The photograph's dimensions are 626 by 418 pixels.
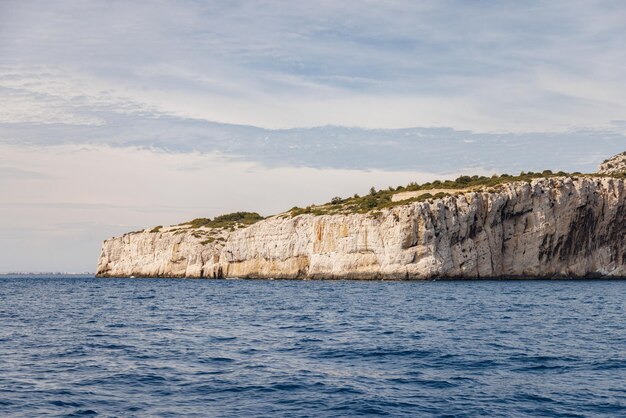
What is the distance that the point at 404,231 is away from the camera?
9244 cm

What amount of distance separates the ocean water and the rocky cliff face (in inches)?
1885

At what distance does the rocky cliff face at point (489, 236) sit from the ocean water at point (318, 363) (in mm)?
47883

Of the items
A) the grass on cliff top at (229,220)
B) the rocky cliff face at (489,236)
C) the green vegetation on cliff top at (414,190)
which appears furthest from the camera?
the grass on cliff top at (229,220)

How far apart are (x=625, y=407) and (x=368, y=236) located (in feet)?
257

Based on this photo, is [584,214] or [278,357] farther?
[584,214]

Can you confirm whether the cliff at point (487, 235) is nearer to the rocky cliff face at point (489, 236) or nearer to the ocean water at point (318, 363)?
the rocky cliff face at point (489, 236)

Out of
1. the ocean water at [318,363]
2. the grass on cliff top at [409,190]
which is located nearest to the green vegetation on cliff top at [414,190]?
the grass on cliff top at [409,190]

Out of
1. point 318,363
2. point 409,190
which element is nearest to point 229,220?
point 409,190

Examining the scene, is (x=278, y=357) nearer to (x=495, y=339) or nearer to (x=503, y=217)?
(x=495, y=339)

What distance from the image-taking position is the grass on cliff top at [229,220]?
147 metres

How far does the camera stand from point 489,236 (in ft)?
317

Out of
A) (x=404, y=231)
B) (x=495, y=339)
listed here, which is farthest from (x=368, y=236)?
(x=495, y=339)

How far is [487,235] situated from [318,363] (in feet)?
250

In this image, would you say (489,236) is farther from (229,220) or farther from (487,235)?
(229,220)
